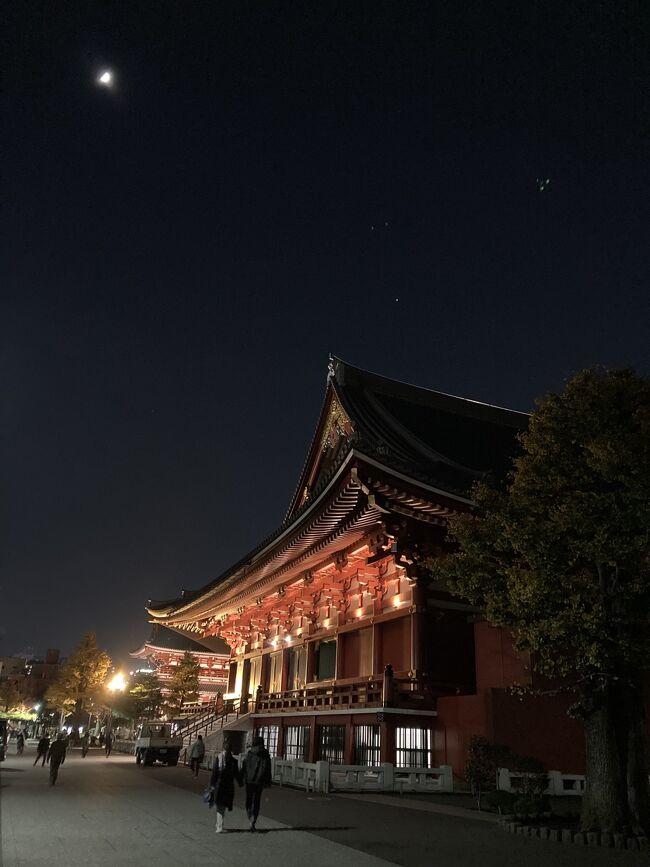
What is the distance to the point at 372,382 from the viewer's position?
107ft

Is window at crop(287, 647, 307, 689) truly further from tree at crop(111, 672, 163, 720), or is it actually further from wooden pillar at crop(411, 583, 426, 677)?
tree at crop(111, 672, 163, 720)

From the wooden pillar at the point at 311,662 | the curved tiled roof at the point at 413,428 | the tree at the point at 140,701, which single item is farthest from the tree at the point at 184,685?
the wooden pillar at the point at 311,662

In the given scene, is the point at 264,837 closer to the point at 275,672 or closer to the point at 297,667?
the point at 297,667

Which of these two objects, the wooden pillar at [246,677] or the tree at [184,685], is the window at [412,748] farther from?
the tree at [184,685]

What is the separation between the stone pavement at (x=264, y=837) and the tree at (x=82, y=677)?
46.2m

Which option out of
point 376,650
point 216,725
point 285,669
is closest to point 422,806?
point 376,650

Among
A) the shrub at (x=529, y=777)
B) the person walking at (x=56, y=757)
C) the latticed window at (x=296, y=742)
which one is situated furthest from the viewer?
the latticed window at (x=296, y=742)

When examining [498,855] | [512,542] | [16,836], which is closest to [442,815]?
[498,855]

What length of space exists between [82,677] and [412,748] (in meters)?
46.6

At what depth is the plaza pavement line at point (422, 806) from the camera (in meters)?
13.4

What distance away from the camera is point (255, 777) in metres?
10.8

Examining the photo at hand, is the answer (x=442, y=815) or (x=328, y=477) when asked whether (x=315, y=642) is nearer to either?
(x=328, y=477)

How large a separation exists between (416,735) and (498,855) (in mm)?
11309

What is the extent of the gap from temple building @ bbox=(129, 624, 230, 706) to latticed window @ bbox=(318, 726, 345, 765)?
37.1 meters
